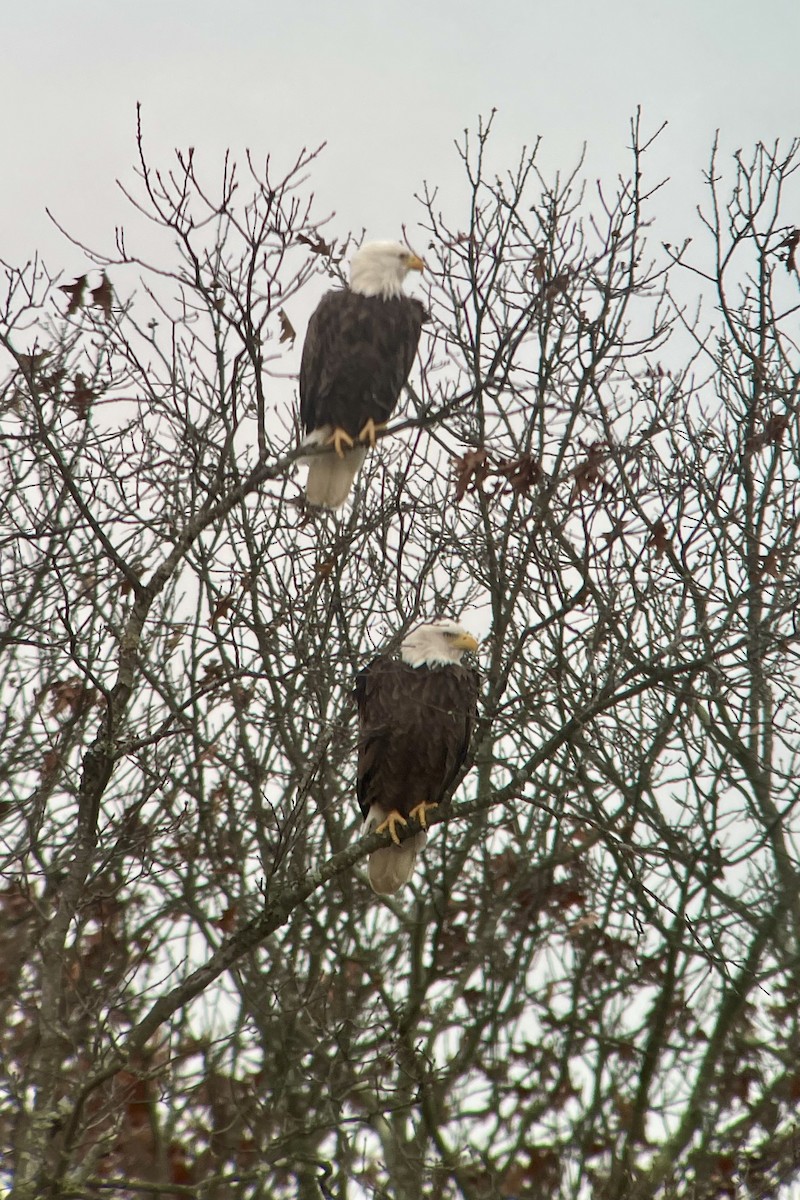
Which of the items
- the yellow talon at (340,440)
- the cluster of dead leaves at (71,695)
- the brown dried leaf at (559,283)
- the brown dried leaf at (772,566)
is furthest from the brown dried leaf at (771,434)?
the cluster of dead leaves at (71,695)

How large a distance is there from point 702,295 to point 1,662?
509cm

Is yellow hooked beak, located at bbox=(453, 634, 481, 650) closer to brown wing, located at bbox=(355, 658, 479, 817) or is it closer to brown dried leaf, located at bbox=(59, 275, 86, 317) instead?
brown wing, located at bbox=(355, 658, 479, 817)

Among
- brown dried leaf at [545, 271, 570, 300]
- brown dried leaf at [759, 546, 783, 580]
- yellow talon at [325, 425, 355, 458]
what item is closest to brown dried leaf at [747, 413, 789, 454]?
brown dried leaf at [759, 546, 783, 580]

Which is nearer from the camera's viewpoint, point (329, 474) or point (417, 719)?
point (417, 719)

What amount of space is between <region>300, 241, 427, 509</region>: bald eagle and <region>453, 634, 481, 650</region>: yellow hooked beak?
1234 millimetres

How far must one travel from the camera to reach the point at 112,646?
7.55 metres

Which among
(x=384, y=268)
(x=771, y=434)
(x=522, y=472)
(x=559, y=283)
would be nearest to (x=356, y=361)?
(x=384, y=268)

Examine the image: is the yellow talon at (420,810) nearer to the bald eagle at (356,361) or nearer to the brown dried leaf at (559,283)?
the bald eagle at (356,361)

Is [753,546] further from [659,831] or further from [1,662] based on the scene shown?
[1,662]

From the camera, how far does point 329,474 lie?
269 inches

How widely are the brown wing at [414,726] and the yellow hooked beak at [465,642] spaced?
0.41 feet

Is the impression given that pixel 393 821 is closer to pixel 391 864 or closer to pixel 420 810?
pixel 420 810

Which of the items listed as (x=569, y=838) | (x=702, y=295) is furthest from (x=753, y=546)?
(x=569, y=838)

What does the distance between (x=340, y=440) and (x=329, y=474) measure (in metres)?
0.22
